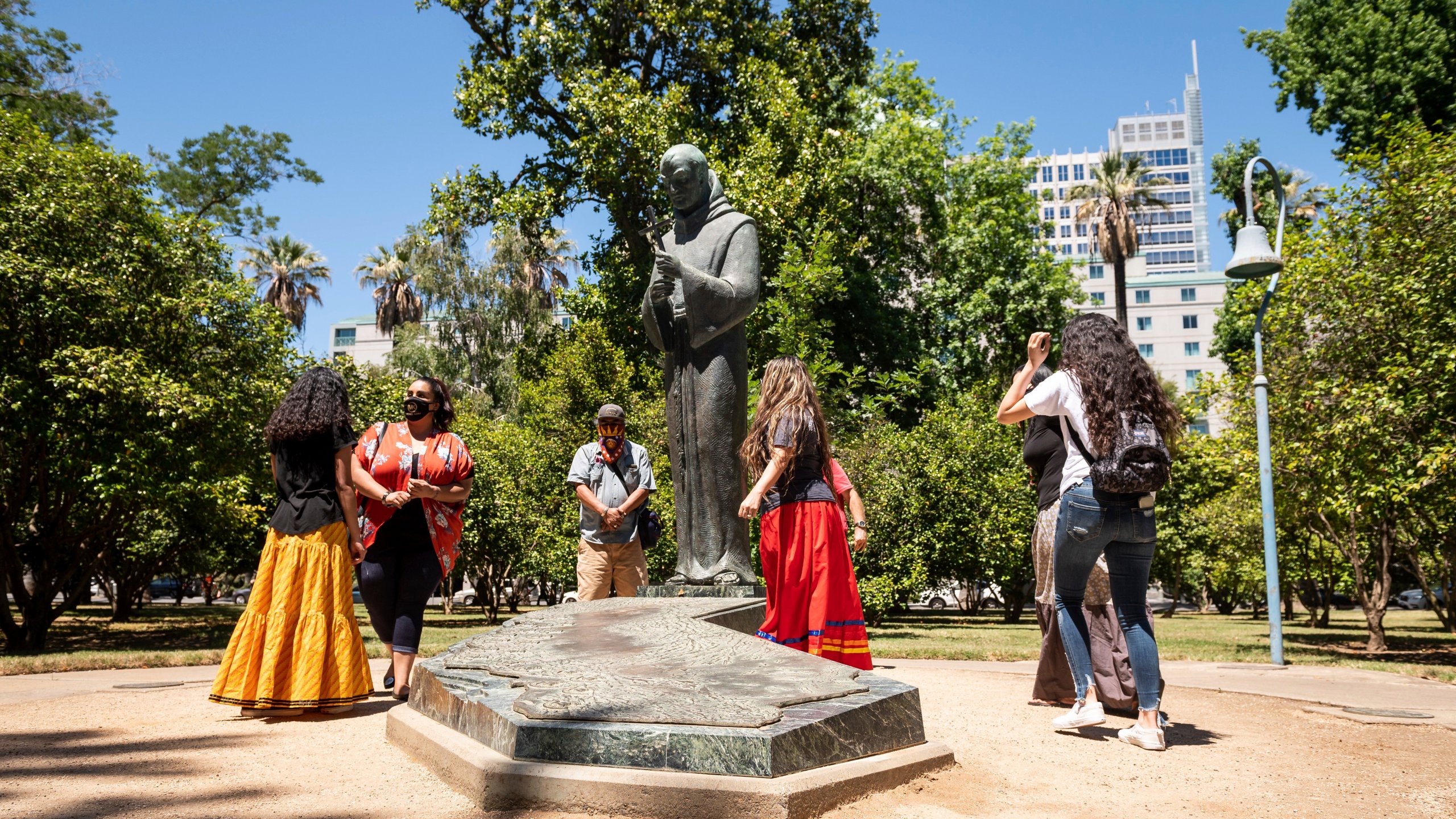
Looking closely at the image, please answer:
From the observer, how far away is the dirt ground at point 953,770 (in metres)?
3.12

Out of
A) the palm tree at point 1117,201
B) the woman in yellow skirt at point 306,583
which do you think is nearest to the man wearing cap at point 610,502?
the woman in yellow skirt at point 306,583

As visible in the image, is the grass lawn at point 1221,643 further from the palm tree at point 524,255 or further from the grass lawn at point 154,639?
the palm tree at point 524,255

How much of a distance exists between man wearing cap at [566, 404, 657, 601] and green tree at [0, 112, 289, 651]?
8099 millimetres

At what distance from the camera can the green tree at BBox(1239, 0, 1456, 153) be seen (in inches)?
751

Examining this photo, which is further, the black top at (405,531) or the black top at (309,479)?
the black top at (405,531)

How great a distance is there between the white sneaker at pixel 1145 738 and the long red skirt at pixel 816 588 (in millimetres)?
1473

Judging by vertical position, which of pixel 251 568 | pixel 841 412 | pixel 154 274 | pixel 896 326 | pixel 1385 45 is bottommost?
pixel 251 568

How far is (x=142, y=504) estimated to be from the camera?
14000 mm

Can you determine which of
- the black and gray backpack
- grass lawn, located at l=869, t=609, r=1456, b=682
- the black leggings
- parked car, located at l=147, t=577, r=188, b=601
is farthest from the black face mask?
parked car, located at l=147, t=577, r=188, b=601

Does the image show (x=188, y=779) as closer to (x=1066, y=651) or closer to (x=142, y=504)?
(x=1066, y=651)

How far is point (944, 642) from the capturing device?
13727 millimetres

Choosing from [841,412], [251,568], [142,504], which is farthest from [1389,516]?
[251,568]

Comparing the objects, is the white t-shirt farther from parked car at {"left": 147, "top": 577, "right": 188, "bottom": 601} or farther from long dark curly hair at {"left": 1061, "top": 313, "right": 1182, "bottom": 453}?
parked car at {"left": 147, "top": 577, "right": 188, "bottom": 601}

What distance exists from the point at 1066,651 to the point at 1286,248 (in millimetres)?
12170
